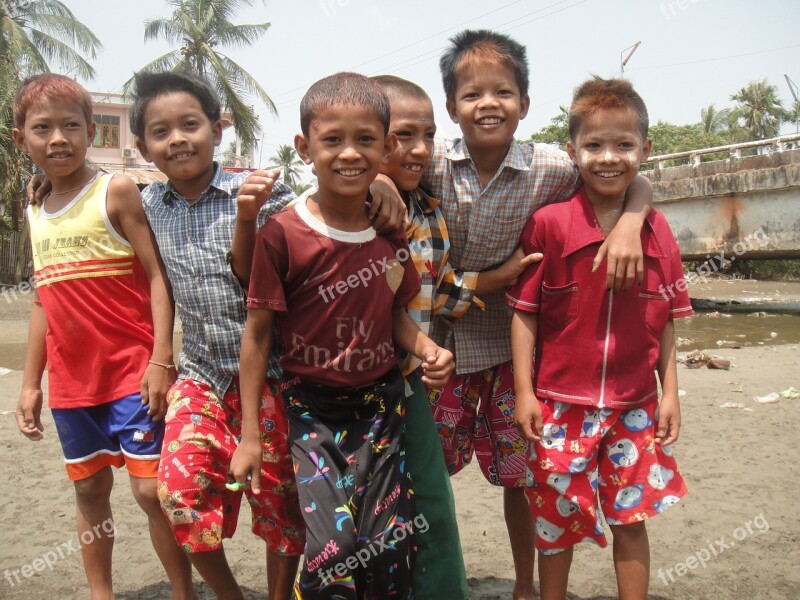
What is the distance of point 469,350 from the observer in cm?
293

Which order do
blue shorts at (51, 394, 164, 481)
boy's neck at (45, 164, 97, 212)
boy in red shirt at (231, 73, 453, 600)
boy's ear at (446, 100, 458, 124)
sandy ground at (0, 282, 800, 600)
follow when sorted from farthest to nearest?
1. sandy ground at (0, 282, 800, 600)
2. boy's ear at (446, 100, 458, 124)
3. boy's neck at (45, 164, 97, 212)
4. blue shorts at (51, 394, 164, 481)
5. boy in red shirt at (231, 73, 453, 600)

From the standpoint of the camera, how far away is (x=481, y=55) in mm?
2758

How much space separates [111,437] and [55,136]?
3.90ft

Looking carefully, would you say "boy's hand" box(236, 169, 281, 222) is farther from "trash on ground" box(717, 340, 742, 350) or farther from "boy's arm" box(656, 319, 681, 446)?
"trash on ground" box(717, 340, 742, 350)

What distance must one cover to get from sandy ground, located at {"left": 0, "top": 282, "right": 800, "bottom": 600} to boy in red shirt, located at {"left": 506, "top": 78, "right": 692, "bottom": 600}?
75cm

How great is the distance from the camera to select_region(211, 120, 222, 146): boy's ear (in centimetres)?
272

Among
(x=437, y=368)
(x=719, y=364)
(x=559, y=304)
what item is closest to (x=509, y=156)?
(x=559, y=304)

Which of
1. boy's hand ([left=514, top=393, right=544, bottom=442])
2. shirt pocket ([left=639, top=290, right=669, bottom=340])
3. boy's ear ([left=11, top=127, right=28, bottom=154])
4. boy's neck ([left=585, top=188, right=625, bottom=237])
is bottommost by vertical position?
boy's hand ([left=514, top=393, right=544, bottom=442])

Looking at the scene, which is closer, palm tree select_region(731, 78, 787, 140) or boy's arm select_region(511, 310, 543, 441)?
boy's arm select_region(511, 310, 543, 441)

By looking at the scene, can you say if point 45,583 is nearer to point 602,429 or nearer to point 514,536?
point 514,536

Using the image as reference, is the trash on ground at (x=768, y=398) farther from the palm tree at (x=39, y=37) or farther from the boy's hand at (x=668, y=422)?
the palm tree at (x=39, y=37)

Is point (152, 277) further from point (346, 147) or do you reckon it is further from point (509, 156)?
point (509, 156)

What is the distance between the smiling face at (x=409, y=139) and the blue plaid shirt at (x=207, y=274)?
42cm

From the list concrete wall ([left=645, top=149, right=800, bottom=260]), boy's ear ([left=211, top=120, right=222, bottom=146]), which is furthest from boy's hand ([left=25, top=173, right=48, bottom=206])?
concrete wall ([left=645, top=149, right=800, bottom=260])
